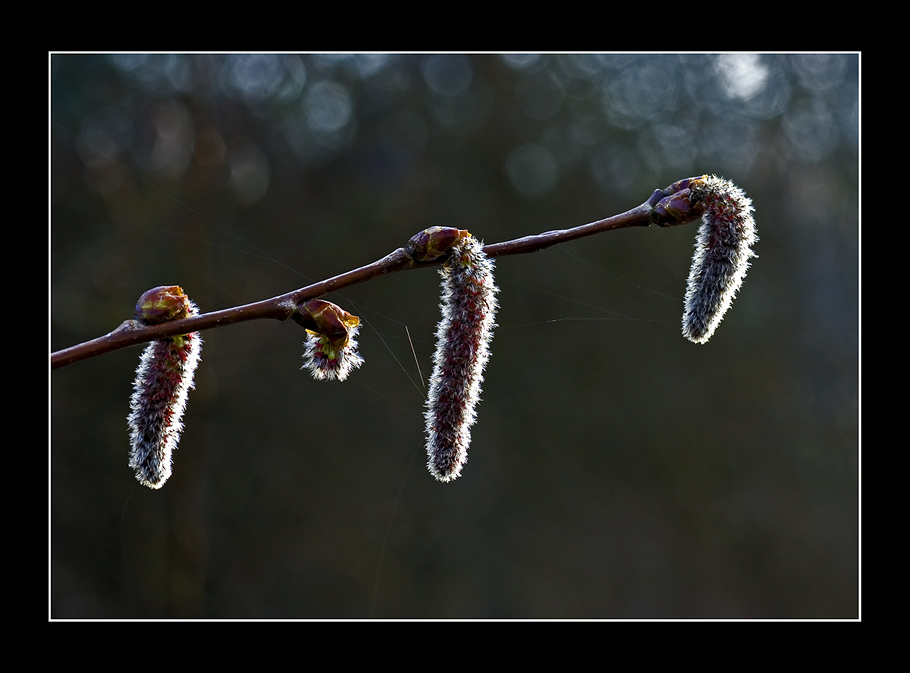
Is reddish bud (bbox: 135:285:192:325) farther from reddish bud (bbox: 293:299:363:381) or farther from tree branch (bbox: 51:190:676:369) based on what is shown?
reddish bud (bbox: 293:299:363:381)

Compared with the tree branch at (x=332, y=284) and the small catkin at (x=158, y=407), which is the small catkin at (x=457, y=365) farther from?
the small catkin at (x=158, y=407)

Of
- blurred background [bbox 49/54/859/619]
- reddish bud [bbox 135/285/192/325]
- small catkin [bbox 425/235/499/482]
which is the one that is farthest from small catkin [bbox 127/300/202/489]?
blurred background [bbox 49/54/859/619]

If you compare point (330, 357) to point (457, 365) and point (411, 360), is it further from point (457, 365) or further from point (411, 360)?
point (411, 360)

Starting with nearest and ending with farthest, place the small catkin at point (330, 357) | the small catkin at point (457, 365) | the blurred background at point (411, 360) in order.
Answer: the small catkin at point (457, 365)
the small catkin at point (330, 357)
the blurred background at point (411, 360)

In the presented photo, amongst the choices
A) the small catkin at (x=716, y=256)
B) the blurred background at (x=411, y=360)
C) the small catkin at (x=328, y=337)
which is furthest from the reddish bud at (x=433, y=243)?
the blurred background at (x=411, y=360)

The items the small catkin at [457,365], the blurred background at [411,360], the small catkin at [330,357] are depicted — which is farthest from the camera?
the blurred background at [411,360]

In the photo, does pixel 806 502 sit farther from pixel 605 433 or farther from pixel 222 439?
pixel 222 439

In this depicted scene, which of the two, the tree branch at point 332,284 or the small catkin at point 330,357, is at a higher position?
the tree branch at point 332,284

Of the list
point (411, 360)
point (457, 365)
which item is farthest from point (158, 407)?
point (411, 360)
